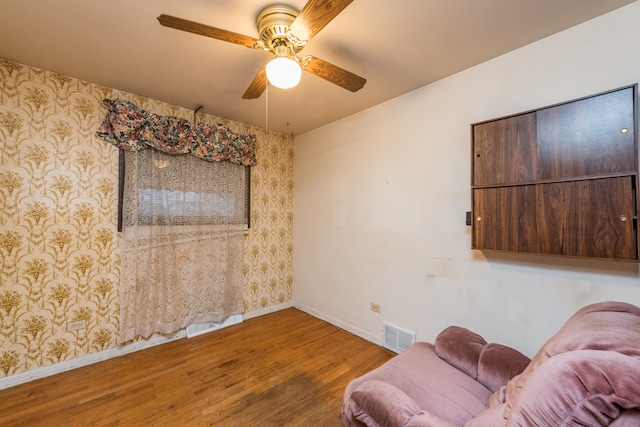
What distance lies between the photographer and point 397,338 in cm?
254

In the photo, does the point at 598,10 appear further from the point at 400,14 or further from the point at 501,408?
the point at 501,408

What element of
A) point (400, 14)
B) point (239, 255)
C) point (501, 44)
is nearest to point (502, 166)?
point (501, 44)

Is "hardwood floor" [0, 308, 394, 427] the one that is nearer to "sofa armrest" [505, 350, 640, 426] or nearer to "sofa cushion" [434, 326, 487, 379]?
"sofa cushion" [434, 326, 487, 379]

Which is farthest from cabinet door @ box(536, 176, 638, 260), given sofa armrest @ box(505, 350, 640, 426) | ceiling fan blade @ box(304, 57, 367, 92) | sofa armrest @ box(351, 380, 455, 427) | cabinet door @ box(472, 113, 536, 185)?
ceiling fan blade @ box(304, 57, 367, 92)

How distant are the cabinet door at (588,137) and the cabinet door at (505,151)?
0.05 m

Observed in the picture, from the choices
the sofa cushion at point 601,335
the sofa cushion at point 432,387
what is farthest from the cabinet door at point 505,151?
the sofa cushion at point 432,387

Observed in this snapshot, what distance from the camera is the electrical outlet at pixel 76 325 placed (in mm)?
2262

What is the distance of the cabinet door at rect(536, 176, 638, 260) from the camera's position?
1.38 meters

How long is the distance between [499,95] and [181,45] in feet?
7.71

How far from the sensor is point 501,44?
1.83 metres

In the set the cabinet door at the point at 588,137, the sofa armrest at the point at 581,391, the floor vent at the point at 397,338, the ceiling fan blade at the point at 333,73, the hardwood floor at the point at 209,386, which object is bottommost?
the hardwood floor at the point at 209,386

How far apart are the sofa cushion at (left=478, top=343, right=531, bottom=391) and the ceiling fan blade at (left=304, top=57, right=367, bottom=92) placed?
6.25 ft

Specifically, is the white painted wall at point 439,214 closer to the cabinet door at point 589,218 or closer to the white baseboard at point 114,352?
the white baseboard at point 114,352

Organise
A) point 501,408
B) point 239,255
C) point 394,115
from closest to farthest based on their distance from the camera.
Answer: point 501,408, point 394,115, point 239,255
